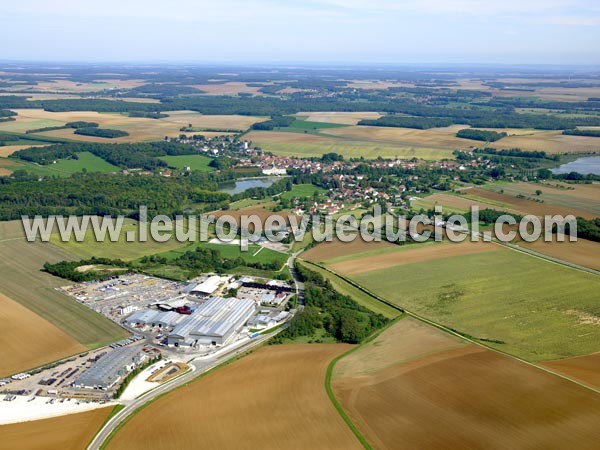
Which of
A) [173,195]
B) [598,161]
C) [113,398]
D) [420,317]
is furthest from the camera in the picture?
[598,161]

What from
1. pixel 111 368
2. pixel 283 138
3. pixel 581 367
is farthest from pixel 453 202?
pixel 283 138

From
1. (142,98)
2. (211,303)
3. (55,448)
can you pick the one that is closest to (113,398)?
(55,448)

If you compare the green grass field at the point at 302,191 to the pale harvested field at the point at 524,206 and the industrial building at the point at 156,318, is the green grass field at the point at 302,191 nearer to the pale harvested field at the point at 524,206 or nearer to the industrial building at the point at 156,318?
the pale harvested field at the point at 524,206

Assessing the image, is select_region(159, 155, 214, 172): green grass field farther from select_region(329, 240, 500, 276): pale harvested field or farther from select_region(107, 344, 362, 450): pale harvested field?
select_region(107, 344, 362, 450): pale harvested field

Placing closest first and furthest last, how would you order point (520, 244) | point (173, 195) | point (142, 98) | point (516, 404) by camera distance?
point (516, 404) → point (520, 244) → point (173, 195) → point (142, 98)

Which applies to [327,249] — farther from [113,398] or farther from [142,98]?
[142,98]

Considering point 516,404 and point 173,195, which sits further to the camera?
point 173,195

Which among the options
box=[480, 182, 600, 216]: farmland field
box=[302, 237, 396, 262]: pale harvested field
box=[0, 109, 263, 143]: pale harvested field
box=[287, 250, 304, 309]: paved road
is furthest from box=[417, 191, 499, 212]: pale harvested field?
box=[0, 109, 263, 143]: pale harvested field
